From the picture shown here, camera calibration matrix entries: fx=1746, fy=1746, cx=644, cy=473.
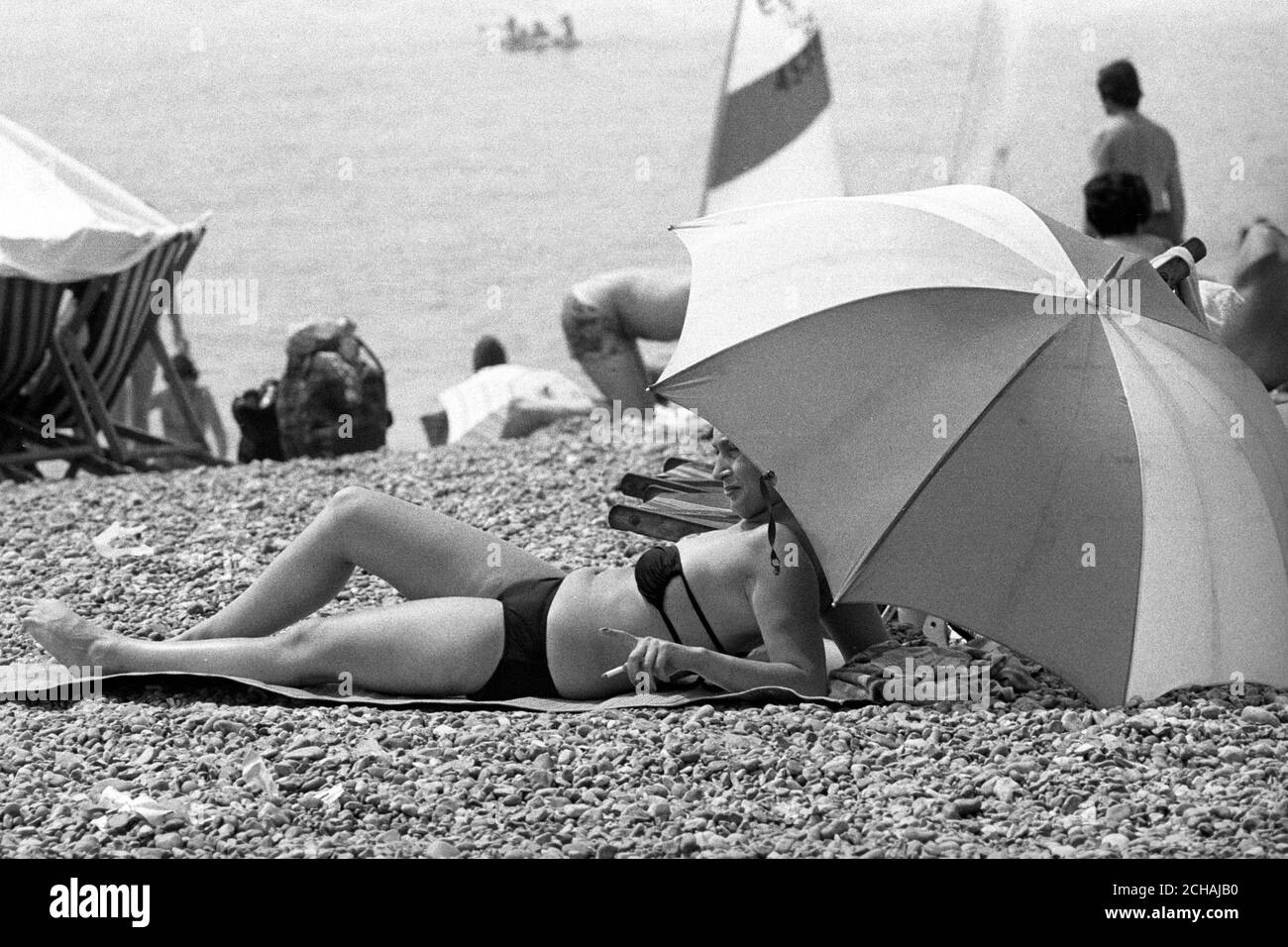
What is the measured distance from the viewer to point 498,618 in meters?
3.65

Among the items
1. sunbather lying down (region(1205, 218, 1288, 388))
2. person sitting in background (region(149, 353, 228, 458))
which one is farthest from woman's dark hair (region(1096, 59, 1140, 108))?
person sitting in background (region(149, 353, 228, 458))

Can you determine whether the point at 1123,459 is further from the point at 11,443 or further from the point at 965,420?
the point at 11,443

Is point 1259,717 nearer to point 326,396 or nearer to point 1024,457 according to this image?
point 1024,457

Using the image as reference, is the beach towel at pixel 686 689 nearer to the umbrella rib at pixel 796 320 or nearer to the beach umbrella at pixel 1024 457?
the beach umbrella at pixel 1024 457

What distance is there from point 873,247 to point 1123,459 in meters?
0.64

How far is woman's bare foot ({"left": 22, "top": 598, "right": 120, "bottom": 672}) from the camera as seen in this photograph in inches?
145

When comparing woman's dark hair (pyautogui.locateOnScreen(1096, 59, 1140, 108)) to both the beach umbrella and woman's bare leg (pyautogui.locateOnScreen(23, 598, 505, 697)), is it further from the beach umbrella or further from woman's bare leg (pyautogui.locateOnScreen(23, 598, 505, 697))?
woman's bare leg (pyautogui.locateOnScreen(23, 598, 505, 697))

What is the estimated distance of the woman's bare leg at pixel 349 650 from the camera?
11.9 feet

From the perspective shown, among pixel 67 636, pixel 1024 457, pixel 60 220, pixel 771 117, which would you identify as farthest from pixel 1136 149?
pixel 67 636

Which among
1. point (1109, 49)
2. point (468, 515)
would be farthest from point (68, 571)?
point (1109, 49)

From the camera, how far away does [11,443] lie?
8.09m

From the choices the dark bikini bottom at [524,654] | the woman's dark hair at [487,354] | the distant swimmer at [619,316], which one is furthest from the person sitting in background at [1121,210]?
the woman's dark hair at [487,354]
